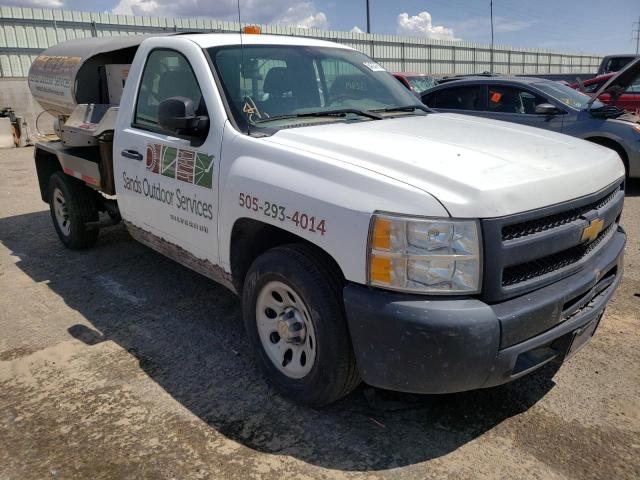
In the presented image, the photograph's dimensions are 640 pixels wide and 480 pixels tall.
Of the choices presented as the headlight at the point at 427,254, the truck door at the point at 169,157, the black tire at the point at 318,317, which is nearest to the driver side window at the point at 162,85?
the truck door at the point at 169,157

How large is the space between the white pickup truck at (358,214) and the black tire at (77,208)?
1.41 m

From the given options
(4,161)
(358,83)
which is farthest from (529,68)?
(358,83)

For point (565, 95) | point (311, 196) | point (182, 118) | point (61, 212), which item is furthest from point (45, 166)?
point (565, 95)

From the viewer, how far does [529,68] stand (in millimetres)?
39938

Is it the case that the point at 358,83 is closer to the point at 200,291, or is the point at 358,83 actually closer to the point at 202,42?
the point at 202,42

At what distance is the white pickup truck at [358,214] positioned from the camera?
2311 mm

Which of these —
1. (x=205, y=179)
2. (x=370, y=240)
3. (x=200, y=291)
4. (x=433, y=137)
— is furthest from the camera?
(x=200, y=291)

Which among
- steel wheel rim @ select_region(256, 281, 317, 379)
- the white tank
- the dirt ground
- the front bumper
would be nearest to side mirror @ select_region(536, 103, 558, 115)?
the dirt ground

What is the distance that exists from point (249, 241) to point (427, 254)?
1.21 m

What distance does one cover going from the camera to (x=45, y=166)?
6.11 metres

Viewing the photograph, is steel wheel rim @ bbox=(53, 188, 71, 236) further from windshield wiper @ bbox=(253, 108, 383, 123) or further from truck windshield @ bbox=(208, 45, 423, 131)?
windshield wiper @ bbox=(253, 108, 383, 123)

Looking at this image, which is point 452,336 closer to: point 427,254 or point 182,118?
point 427,254

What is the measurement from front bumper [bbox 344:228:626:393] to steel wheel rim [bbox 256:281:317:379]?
424 millimetres

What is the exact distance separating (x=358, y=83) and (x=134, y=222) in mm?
2007
